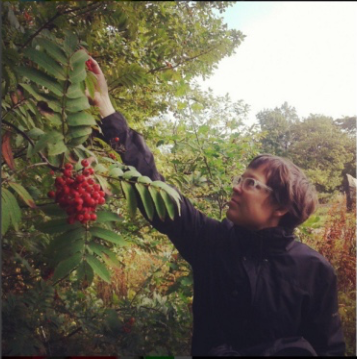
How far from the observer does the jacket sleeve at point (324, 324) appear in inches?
51.1

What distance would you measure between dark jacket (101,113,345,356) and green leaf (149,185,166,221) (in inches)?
3.7

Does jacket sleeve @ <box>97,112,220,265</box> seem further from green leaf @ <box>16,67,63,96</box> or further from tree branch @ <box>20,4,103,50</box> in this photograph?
tree branch @ <box>20,4,103,50</box>

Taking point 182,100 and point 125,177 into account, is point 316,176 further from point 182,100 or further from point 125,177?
point 125,177

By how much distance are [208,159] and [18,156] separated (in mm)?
673

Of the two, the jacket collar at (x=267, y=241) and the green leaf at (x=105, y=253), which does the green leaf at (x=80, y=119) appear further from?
the jacket collar at (x=267, y=241)

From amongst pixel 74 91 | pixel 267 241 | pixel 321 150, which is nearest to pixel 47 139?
pixel 74 91

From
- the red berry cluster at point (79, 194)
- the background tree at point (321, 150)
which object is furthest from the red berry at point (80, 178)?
the background tree at point (321, 150)

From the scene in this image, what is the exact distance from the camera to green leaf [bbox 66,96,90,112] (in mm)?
1241

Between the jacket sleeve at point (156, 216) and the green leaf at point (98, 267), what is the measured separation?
0.68 ft

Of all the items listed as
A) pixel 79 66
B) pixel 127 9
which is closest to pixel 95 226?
pixel 79 66

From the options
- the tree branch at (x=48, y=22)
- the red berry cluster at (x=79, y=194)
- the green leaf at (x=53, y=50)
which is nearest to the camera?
the red berry cluster at (x=79, y=194)

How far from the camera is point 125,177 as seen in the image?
1.23m

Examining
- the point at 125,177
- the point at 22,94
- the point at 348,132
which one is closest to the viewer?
the point at 125,177

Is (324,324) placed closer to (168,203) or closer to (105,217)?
(168,203)
